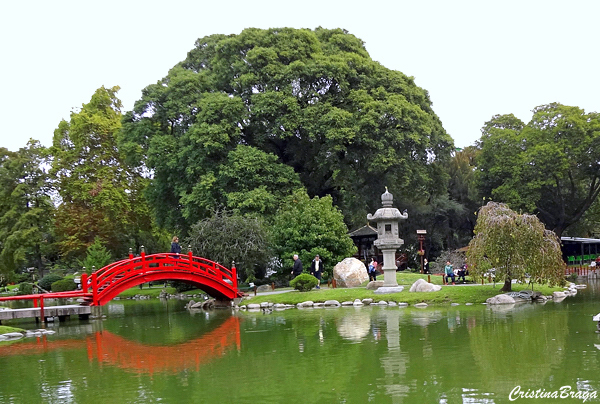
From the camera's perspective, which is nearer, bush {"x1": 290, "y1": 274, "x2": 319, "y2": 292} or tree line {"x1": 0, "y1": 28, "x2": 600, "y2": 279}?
bush {"x1": 290, "y1": 274, "x2": 319, "y2": 292}

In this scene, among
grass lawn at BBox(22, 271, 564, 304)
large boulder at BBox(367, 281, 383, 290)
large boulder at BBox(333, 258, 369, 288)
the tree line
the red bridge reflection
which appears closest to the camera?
the red bridge reflection

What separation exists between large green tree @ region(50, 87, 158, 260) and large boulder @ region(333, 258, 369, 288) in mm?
18925

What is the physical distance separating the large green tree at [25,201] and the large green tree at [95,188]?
215 cm

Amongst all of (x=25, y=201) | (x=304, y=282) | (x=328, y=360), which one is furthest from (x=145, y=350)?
(x=25, y=201)

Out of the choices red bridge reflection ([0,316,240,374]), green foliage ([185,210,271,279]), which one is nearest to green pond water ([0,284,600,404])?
red bridge reflection ([0,316,240,374])

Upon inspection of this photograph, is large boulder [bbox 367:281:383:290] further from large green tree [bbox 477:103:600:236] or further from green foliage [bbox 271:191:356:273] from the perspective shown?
large green tree [bbox 477:103:600:236]

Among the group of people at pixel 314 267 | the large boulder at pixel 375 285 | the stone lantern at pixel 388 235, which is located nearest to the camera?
the stone lantern at pixel 388 235

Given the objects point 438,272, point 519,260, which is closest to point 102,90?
point 438,272

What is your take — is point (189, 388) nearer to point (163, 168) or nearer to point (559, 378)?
point (559, 378)

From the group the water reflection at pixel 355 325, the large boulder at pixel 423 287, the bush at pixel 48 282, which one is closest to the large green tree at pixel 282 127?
the large boulder at pixel 423 287

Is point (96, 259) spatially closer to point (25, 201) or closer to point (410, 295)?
point (25, 201)

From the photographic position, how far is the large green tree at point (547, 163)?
3897cm

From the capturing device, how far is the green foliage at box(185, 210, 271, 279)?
28078 millimetres

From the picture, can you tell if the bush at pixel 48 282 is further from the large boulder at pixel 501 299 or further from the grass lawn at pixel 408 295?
the large boulder at pixel 501 299
